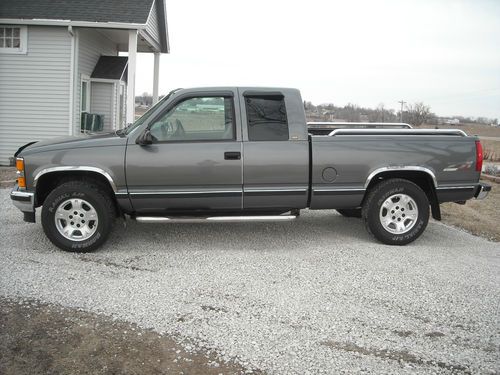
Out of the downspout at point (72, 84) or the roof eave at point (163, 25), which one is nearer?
the downspout at point (72, 84)

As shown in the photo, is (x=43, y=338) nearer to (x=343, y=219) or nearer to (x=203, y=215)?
(x=203, y=215)

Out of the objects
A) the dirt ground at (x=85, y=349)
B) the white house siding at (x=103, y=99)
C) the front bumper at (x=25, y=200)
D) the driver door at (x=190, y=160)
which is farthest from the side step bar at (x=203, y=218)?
the white house siding at (x=103, y=99)

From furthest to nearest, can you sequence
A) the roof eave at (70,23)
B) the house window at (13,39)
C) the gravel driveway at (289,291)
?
the house window at (13,39), the roof eave at (70,23), the gravel driveway at (289,291)

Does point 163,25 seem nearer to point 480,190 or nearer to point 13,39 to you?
point 13,39

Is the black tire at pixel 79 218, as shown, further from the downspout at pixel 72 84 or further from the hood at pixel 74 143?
the downspout at pixel 72 84

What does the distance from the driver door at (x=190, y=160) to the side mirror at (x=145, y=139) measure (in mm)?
64

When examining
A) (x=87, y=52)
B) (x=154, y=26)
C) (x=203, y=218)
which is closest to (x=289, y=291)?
(x=203, y=218)

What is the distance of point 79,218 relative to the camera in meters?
5.60

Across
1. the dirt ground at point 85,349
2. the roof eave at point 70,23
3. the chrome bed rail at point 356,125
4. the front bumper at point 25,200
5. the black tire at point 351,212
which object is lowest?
the dirt ground at point 85,349

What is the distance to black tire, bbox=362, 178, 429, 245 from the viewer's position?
601 centimetres

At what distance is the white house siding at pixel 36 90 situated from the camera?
13547 mm

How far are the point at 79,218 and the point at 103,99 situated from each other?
11.1 meters

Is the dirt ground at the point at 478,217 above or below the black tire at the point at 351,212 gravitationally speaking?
below

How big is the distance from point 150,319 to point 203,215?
206 centimetres
